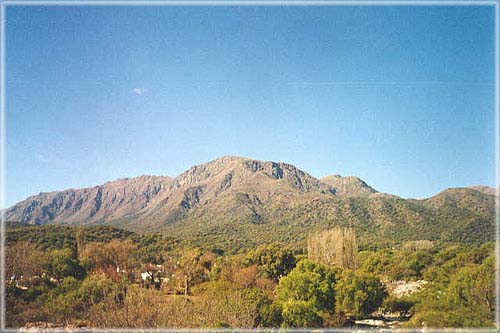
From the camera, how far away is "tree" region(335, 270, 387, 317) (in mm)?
9547

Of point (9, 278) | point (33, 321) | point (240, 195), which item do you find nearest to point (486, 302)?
point (33, 321)

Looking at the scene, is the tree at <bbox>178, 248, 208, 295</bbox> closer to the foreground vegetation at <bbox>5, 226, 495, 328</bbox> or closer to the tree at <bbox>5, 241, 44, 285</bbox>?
the foreground vegetation at <bbox>5, 226, 495, 328</bbox>

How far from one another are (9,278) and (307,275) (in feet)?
23.5

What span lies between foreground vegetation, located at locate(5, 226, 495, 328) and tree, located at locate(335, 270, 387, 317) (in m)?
0.03

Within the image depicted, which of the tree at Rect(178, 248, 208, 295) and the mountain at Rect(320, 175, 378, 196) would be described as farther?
the mountain at Rect(320, 175, 378, 196)

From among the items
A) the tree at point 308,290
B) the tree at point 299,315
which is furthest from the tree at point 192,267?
the tree at point 299,315

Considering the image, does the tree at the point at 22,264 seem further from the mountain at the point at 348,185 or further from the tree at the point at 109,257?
the mountain at the point at 348,185

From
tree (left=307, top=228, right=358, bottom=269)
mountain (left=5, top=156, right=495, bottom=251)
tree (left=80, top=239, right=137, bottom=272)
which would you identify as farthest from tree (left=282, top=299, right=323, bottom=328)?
mountain (left=5, top=156, right=495, bottom=251)

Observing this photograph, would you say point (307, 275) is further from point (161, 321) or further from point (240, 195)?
point (240, 195)

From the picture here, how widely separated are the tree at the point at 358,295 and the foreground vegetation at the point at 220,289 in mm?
28

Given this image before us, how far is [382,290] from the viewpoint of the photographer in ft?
36.1

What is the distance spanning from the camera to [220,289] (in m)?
9.19

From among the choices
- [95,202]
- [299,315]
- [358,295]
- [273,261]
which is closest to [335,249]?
[273,261]

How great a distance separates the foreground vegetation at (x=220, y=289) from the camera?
5.33 meters
